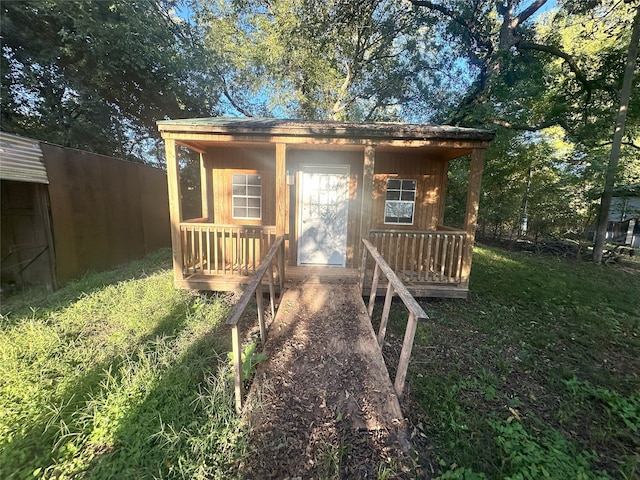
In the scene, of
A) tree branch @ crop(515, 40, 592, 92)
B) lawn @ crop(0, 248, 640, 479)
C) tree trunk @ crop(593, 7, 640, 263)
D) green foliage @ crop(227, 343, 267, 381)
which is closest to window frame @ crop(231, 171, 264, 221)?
lawn @ crop(0, 248, 640, 479)

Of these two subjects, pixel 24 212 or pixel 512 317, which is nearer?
pixel 512 317

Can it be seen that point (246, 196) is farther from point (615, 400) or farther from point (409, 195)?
→ point (615, 400)

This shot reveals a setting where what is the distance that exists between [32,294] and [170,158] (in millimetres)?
3198

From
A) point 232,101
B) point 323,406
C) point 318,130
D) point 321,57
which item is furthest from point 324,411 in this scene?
point 232,101

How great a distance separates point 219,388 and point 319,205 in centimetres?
378

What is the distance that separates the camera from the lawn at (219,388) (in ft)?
5.86

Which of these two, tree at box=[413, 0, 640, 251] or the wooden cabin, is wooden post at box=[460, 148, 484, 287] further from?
tree at box=[413, 0, 640, 251]

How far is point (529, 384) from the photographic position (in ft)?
8.71

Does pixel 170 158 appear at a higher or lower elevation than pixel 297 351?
higher

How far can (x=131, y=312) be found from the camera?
356cm

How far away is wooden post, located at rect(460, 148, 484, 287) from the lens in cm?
407

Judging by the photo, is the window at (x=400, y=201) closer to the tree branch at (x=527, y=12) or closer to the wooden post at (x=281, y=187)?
the wooden post at (x=281, y=187)

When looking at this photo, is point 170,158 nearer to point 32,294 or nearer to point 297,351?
point 32,294

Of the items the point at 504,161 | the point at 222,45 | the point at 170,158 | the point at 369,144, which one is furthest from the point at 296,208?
the point at 222,45
